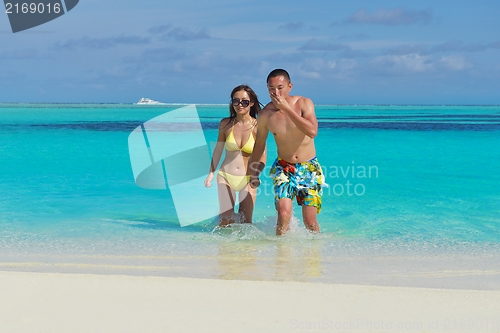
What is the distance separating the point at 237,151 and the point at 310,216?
3.23 feet

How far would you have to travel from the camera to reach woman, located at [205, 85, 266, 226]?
18.3 ft

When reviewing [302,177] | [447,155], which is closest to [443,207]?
[302,177]

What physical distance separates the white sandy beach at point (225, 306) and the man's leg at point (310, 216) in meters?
1.57

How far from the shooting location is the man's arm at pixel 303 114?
15.6ft

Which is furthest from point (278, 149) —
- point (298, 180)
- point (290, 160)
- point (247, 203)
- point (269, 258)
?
point (269, 258)

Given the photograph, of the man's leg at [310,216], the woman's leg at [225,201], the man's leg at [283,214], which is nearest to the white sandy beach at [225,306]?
the man's leg at [283,214]

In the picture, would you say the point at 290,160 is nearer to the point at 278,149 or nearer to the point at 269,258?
the point at 278,149

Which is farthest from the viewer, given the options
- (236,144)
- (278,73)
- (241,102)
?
(236,144)

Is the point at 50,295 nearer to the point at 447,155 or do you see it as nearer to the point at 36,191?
the point at 36,191

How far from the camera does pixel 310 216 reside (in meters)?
5.54

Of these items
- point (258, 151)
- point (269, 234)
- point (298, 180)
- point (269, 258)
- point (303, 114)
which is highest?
point (303, 114)

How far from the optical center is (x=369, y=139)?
945 inches

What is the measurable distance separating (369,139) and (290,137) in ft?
63.5

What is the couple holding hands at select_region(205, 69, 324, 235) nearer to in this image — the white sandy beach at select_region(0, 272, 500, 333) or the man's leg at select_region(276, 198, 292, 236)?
the man's leg at select_region(276, 198, 292, 236)
